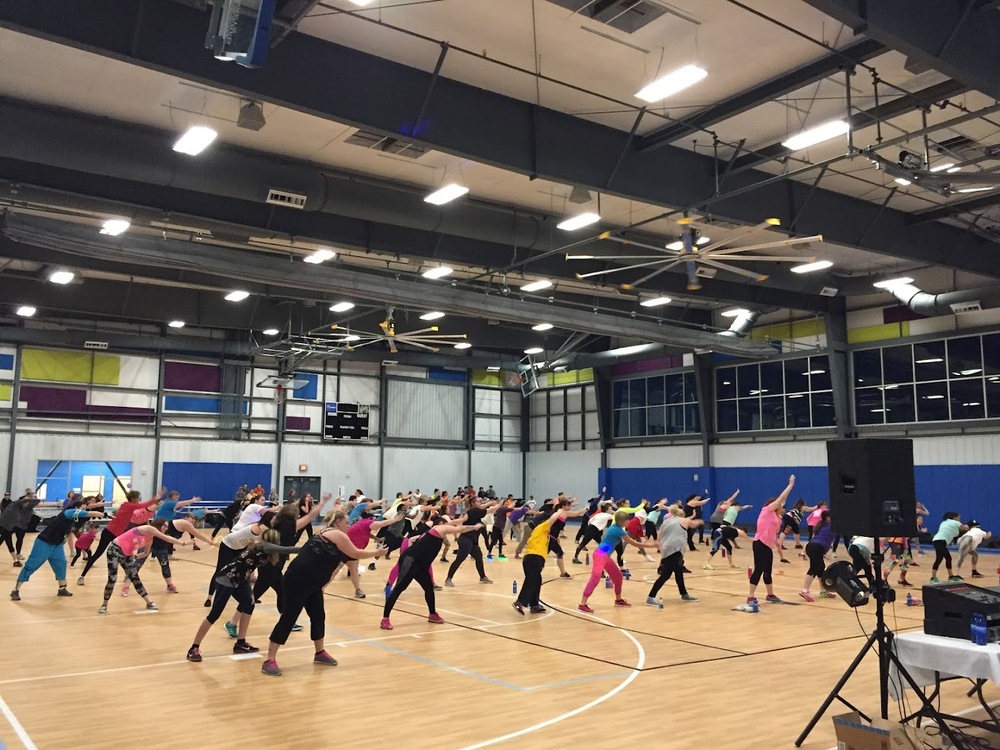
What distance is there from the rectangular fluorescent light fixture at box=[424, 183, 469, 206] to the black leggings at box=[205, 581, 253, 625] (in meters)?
7.98

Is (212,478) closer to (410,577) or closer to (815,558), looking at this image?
(410,577)

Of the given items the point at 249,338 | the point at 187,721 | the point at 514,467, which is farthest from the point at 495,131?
the point at 514,467

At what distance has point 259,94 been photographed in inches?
391

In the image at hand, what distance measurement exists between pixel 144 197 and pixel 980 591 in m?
14.5

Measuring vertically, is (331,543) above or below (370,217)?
below

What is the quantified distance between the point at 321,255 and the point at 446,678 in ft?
43.4

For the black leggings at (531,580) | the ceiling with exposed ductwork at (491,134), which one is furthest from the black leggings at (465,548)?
the ceiling with exposed ductwork at (491,134)

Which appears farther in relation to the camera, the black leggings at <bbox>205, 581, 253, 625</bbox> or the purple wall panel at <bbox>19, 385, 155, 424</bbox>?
the purple wall panel at <bbox>19, 385, 155, 424</bbox>

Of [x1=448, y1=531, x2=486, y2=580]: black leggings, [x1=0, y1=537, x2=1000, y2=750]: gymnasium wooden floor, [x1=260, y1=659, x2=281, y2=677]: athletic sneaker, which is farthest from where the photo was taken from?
[x1=448, y1=531, x2=486, y2=580]: black leggings

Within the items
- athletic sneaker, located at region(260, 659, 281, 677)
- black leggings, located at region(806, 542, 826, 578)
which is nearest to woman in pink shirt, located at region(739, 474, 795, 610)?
black leggings, located at region(806, 542, 826, 578)

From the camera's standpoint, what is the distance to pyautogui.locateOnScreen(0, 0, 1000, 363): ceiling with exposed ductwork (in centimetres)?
1017

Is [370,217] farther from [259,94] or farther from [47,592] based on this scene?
[47,592]

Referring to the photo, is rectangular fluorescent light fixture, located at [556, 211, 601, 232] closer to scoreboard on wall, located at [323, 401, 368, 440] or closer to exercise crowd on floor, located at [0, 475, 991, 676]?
exercise crowd on floor, located at [0, 475, 991, 676]

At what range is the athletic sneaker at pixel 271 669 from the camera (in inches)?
327
